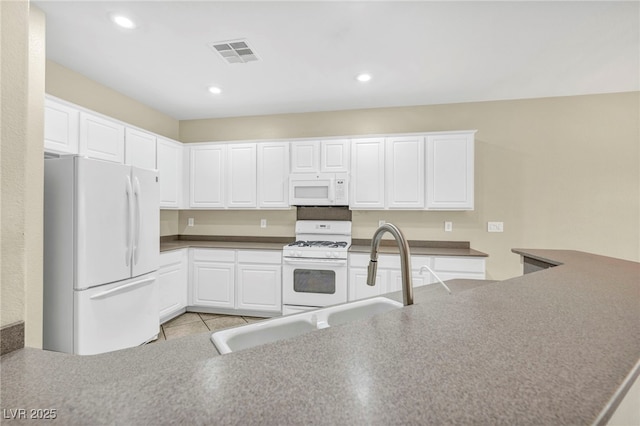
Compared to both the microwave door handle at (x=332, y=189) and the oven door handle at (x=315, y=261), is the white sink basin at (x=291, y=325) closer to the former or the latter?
the oven door handle at (x=315, y=261)

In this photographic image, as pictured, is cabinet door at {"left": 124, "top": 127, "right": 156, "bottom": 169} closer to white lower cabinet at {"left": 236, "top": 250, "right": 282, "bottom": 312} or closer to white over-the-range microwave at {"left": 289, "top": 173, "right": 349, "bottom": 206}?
white lower cabinet at {"left": 236, "top": 250, "right": 282, "bottom": 312}

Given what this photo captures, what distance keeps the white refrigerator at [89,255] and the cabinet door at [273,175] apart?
155 cm

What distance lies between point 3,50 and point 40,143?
174 cm

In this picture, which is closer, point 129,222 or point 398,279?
point 129,222

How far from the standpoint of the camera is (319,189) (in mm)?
3643

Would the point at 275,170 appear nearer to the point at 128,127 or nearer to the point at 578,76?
the point at 128,127

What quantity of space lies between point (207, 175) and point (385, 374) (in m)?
3.93

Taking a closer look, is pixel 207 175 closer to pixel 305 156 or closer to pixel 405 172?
pixel 305 156

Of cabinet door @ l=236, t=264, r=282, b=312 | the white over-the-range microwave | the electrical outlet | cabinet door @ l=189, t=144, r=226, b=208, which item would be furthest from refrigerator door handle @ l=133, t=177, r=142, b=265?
the electrical outlet

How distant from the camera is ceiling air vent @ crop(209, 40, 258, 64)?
237 cm

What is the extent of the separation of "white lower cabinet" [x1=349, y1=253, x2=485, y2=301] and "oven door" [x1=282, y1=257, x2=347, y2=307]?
0.13m

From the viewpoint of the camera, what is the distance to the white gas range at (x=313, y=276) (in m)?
3.32

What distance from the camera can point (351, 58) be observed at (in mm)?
2590

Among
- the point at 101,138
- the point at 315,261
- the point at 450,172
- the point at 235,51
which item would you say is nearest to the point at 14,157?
the point at 235,51
